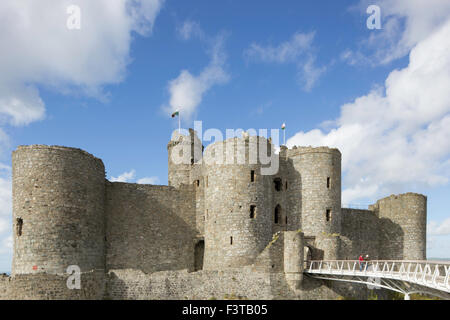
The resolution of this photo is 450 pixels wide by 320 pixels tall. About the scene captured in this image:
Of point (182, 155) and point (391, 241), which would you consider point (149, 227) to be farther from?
point (391, 241)

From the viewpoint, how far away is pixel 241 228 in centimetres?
3062

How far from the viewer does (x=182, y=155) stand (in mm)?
39594

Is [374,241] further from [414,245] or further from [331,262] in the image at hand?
[331,262]

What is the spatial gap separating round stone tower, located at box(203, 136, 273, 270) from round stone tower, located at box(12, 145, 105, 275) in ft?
25.5

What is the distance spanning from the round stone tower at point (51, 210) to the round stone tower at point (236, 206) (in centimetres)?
778

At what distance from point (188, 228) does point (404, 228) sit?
60.2 feet

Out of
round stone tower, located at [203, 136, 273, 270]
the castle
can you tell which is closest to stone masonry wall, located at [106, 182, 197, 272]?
the castle

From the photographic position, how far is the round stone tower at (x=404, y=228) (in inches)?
1543

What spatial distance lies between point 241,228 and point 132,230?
Answer: 7.59 m

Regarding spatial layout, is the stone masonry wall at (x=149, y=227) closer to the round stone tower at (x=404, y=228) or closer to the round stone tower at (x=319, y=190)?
the round stone tower at (x=319, y=190)

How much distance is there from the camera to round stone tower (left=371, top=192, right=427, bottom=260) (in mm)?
39188

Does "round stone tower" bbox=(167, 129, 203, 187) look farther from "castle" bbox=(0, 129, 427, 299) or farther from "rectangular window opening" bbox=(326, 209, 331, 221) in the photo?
"rectangular window opening" bbox=(326, 209, 331, 221)

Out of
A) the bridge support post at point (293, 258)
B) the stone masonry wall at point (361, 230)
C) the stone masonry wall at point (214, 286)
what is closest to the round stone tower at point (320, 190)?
the bridge support post at point (293, 258)

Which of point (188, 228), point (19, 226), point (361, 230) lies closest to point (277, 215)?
point (188, 228)
